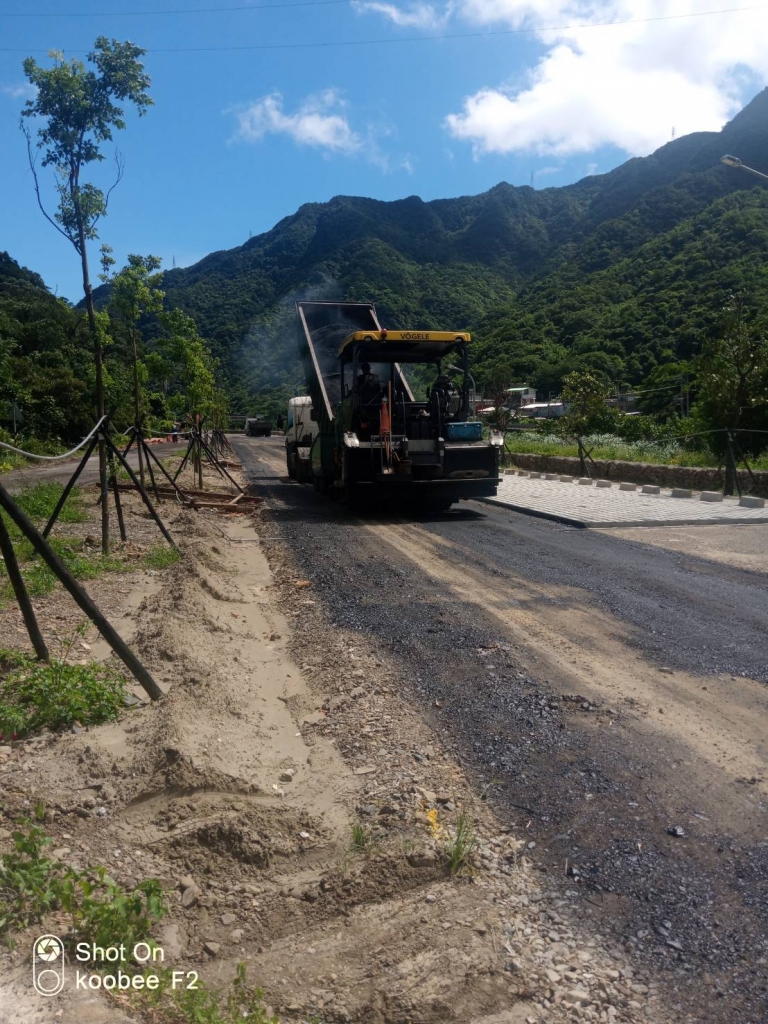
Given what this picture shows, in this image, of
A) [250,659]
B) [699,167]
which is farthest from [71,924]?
[699,167]

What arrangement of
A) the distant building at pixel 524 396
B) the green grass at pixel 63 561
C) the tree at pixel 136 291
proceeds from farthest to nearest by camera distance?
1. the distant building at pixel 524 396
2. the tree at pixel 136 291
3. the green grass at pixel 63 561

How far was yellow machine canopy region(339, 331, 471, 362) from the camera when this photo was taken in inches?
571

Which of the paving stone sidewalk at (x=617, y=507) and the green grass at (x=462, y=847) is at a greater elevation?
the paving stone sidewalk at (x=617, y=507)

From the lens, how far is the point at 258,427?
67562 millimetres

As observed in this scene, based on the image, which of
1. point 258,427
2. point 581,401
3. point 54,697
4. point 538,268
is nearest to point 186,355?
point 581,401

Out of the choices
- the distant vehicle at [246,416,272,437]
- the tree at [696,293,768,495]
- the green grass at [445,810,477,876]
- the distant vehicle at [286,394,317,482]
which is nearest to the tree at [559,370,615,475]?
the tree at [696,293,768,495]

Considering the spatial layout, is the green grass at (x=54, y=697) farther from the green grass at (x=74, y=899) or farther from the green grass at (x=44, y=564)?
the green grass at (x=44, y=564)

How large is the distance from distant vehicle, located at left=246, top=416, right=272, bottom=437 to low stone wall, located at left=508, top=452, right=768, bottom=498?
40.9 m

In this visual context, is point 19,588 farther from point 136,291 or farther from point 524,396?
point 524,396

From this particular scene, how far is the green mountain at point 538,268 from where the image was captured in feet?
180

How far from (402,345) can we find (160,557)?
6805 millimetres

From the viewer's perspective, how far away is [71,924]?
291 cm

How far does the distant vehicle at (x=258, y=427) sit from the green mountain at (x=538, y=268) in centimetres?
259

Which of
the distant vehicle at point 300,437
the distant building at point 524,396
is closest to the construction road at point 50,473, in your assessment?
the distant vehicle at point 300,437
